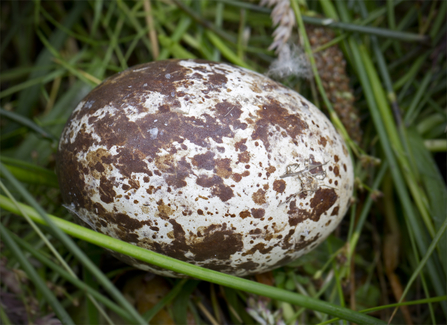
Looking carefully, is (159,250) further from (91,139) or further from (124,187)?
(91,139)

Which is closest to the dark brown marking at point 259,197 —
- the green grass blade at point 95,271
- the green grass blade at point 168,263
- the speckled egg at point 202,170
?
the speckled egg at point 202,170

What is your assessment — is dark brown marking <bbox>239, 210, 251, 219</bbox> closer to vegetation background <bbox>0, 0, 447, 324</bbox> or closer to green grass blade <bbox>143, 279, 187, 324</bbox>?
vegetation background <bbox>0, 0, 447, 324</bbox>

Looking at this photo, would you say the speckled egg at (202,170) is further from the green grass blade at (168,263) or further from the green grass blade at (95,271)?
the green grass blade at (95,271)

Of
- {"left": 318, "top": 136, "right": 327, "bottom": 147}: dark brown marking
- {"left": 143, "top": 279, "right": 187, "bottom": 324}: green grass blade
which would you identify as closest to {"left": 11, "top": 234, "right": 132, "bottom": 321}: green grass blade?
{"left": 143, "top": 279, "right": 187, "bottom": 324}: green grass blade

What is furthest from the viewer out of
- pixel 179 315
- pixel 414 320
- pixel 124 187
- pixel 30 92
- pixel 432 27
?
pixel 30 92

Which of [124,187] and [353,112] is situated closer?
[124,187]

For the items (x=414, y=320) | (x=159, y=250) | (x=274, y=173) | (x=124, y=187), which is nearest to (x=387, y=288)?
(x=414, y=320)
